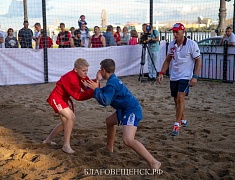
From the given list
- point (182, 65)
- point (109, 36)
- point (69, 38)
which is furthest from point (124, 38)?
point (182, 65)

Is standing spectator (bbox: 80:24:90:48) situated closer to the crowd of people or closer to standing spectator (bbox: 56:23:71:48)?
the crowd of people

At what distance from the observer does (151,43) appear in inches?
523

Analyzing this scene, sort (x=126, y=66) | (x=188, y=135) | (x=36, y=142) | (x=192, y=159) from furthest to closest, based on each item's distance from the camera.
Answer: (x=126, y=66) < (x=188, y=135) < (x=36, y=142) < (x=192, y=159)

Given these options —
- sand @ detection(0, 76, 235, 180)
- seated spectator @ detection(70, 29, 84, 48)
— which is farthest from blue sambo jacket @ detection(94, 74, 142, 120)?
seated spectator @ detection(70, 29, 84, 48)

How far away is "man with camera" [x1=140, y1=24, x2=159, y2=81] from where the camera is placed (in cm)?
1313

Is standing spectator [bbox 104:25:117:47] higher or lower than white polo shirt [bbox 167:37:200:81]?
higher

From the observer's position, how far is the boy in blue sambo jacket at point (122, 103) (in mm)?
4406

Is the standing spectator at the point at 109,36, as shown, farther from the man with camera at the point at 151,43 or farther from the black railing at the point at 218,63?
the black railing at the point at 218,63

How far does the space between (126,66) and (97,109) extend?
6.12m

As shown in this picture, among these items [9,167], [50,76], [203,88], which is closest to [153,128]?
[9,167]

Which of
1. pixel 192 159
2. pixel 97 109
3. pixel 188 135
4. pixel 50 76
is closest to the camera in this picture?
pixel 192 159

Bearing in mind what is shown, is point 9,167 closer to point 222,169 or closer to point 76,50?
point 222,169

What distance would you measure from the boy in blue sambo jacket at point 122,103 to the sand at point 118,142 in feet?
1.01

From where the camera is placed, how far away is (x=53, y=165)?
4691mm
